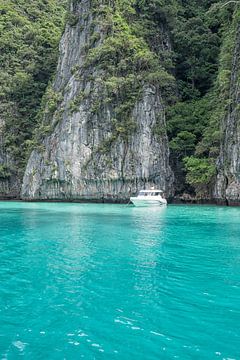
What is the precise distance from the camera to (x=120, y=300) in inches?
249

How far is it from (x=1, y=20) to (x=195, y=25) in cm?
3125

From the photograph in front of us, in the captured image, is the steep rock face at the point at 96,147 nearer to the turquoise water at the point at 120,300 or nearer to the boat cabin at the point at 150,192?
the boat cabin at the point at 150,192

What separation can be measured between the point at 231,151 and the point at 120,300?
84.3 ft

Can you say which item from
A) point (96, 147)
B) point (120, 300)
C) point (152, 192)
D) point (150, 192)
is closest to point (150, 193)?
point (150, 192)

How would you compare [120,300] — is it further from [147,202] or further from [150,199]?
[150,199]

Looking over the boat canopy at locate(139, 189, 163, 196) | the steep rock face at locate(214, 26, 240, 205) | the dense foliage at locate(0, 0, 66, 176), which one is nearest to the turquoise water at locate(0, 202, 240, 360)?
the steep rock face at locate(214, 26, 240, 205)

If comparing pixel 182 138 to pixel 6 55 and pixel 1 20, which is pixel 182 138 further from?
pixel 1 20

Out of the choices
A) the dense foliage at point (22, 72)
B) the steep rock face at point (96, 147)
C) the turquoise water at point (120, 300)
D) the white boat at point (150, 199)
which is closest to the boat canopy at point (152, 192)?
the white boat at point (150, 199)

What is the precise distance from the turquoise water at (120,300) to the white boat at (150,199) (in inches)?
788

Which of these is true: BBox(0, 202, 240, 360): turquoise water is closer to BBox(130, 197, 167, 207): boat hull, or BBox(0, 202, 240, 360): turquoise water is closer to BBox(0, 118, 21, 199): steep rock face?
BBox(130, 197, 167, 207): boat hull

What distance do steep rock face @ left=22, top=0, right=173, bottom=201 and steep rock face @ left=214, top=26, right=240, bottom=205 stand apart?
714cm

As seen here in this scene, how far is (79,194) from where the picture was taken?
128 feet

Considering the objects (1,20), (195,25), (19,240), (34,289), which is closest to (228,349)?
(34,289)

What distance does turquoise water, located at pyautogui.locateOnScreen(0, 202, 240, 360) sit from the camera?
465 cm
